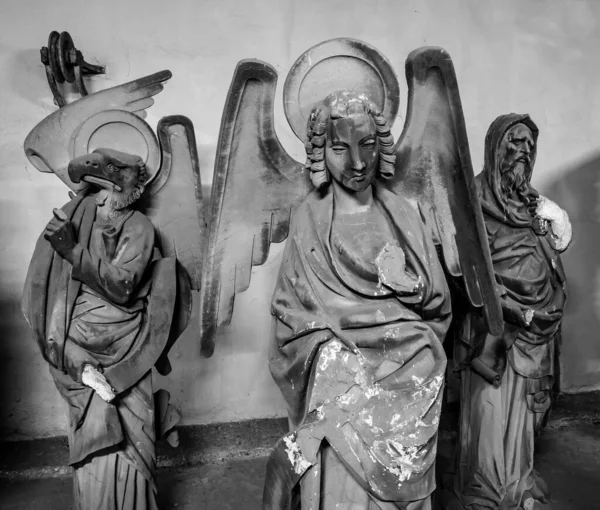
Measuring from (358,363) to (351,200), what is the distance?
57 centimetres

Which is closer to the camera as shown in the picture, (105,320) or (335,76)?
(335,76)

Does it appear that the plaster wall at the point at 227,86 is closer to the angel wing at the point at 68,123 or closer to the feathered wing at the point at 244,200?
the angel wing at the point at 68,123

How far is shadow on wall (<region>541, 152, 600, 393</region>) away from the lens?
14.4 feet

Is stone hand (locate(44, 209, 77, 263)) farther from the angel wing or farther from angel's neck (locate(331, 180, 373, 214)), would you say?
angel's neck (locate(331, 180, 373, 214))

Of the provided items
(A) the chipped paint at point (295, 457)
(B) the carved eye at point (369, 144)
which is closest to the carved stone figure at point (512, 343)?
(B) the carved eye at point (369, 144)

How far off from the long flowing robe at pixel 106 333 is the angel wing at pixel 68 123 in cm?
23

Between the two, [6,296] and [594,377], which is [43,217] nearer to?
[6,296]

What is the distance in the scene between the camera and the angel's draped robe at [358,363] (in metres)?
2.00

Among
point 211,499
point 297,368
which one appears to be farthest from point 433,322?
point 211,499

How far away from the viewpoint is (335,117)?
2.19 meters

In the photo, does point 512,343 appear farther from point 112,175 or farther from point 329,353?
point 112,175

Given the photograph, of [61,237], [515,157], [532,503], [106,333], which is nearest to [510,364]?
[532,503]

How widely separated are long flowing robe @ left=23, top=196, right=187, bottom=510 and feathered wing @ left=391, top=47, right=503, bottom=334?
1078mm

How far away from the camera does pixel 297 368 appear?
215cm
